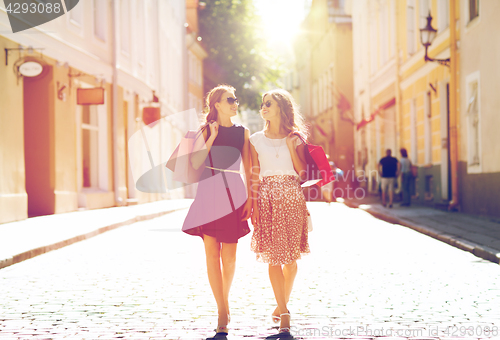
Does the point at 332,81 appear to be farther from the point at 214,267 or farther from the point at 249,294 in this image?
the point at 214,267

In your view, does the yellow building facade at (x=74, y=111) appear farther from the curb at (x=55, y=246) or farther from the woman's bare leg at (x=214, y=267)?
the woman's bare leg at (x=214, y=267)

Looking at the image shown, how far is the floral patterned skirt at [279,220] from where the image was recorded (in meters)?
4.74

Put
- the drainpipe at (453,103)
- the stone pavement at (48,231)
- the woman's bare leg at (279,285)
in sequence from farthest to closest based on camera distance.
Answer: the drainpipe at (453,103) → the stone pavement at (48,231) → the woman's bare leg at (279,285)

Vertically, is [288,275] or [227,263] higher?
[227,263]

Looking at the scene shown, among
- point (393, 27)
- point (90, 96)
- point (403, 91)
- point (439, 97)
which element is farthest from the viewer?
point (393, 27)

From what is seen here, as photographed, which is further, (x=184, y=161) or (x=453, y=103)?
(x=453, y=103)

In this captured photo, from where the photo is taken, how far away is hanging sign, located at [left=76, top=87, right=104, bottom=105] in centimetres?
1698

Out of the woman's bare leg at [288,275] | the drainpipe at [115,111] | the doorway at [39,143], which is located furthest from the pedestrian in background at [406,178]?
the woman's bare leg at [288,275]

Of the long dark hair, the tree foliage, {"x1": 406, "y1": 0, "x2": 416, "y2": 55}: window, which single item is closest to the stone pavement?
the long dark hair

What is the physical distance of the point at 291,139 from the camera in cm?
483

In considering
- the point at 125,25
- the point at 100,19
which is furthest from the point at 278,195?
the point at 125,25

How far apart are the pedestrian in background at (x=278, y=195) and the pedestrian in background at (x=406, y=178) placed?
15.2 meters

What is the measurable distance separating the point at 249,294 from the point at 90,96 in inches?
483

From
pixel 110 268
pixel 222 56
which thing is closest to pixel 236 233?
pixel 110 268
